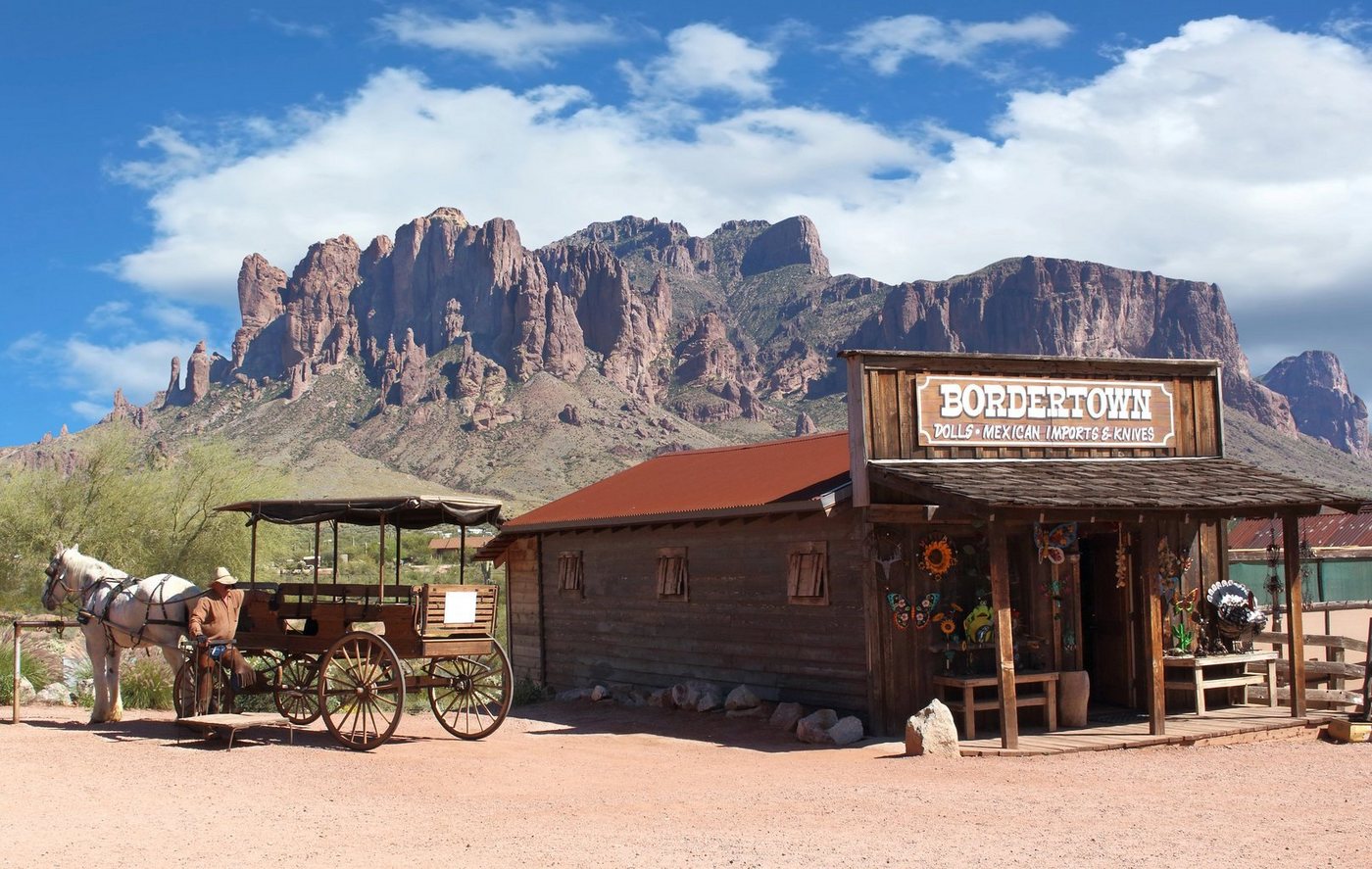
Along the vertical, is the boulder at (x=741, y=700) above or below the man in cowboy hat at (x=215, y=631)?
below

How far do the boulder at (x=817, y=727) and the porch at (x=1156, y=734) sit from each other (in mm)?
1391

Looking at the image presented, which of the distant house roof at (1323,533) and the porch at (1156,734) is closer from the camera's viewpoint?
the porch at (1156,734)

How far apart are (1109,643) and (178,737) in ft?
33.2

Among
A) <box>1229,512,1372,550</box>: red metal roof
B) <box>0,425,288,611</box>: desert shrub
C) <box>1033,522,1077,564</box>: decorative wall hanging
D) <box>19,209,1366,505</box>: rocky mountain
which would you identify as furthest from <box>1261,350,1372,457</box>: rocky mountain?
<box>1033,522,1077,564</box>: decorative wall hanging

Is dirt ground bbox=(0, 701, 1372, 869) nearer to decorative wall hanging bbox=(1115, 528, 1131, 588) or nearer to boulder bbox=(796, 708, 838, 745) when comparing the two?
boulder bbox=(796, 708, 838, 745)

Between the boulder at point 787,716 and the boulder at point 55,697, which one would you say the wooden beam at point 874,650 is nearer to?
the boulder at point 787,716

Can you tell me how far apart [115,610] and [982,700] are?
29.5ft

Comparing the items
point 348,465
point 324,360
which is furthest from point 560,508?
point 324,360

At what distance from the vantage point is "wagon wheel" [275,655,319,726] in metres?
12.7

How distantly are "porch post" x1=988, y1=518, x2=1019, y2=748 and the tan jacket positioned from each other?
725 cm

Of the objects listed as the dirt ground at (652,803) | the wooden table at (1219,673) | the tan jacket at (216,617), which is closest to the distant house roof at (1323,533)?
the wooden table at (1219,673)

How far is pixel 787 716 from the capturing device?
13680mm

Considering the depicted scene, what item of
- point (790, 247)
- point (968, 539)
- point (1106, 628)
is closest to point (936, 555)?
point (968, 539)

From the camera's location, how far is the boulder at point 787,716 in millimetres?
13588
